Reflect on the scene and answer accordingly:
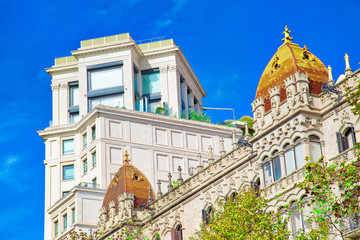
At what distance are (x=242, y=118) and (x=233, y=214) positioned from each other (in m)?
61.2

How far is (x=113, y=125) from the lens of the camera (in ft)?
296

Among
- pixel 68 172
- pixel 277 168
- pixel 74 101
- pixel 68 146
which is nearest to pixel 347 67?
pixel 277 168

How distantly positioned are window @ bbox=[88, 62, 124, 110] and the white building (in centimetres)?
12

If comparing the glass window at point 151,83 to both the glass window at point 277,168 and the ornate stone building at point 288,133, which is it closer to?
the ornate stone building at point 288,133

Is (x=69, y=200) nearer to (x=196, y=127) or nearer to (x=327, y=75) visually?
(x=196, y=127)

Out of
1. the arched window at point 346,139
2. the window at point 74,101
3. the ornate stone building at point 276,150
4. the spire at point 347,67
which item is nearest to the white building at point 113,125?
the window at point 74,101

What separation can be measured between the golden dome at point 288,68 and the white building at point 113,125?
113 ft

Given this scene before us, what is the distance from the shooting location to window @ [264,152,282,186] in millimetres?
47438

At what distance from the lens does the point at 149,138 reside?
91.5 m

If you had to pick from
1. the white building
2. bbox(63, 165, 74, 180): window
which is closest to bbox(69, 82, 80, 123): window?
the white building

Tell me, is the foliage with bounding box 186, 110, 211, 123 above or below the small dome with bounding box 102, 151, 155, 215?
above

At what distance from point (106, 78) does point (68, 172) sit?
1272 centimetres

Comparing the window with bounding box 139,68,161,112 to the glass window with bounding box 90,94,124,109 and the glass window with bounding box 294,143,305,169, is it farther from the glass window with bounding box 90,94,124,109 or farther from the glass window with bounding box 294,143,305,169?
the glass window with bounding box 294,143,305,169

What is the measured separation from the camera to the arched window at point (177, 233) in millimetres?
58816
